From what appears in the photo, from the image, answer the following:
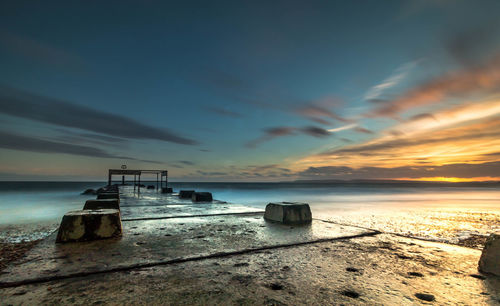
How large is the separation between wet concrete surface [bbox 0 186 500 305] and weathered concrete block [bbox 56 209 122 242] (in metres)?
0.18

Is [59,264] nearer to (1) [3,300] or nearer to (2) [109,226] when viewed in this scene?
(1) [3,300]

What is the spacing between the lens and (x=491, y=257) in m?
2.14

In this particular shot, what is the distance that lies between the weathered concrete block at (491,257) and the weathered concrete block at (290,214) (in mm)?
2704

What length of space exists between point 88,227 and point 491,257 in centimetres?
434

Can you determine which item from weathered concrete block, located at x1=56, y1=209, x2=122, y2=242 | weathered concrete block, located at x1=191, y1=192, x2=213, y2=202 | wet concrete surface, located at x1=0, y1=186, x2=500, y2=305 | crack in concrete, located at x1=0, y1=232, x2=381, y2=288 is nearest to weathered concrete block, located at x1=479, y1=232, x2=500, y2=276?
wet concrete surface, located at x1=0, y1=186, x2=500, y2=305

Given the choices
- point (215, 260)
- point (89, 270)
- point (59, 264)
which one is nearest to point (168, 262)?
point (215, 260)

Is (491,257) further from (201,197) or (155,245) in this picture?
(201,197)

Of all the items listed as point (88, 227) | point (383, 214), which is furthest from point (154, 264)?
point (383, 214)

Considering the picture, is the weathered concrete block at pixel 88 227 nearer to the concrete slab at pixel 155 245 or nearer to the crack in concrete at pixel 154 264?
the concrete slab at pixel 155 245

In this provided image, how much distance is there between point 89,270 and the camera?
2084 millimetres

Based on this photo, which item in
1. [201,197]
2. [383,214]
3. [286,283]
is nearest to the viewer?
[286,283]

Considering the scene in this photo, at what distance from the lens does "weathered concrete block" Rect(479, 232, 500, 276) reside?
2.11 metres

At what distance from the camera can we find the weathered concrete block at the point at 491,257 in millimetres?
2109

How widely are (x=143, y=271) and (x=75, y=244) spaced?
60.5 inches
